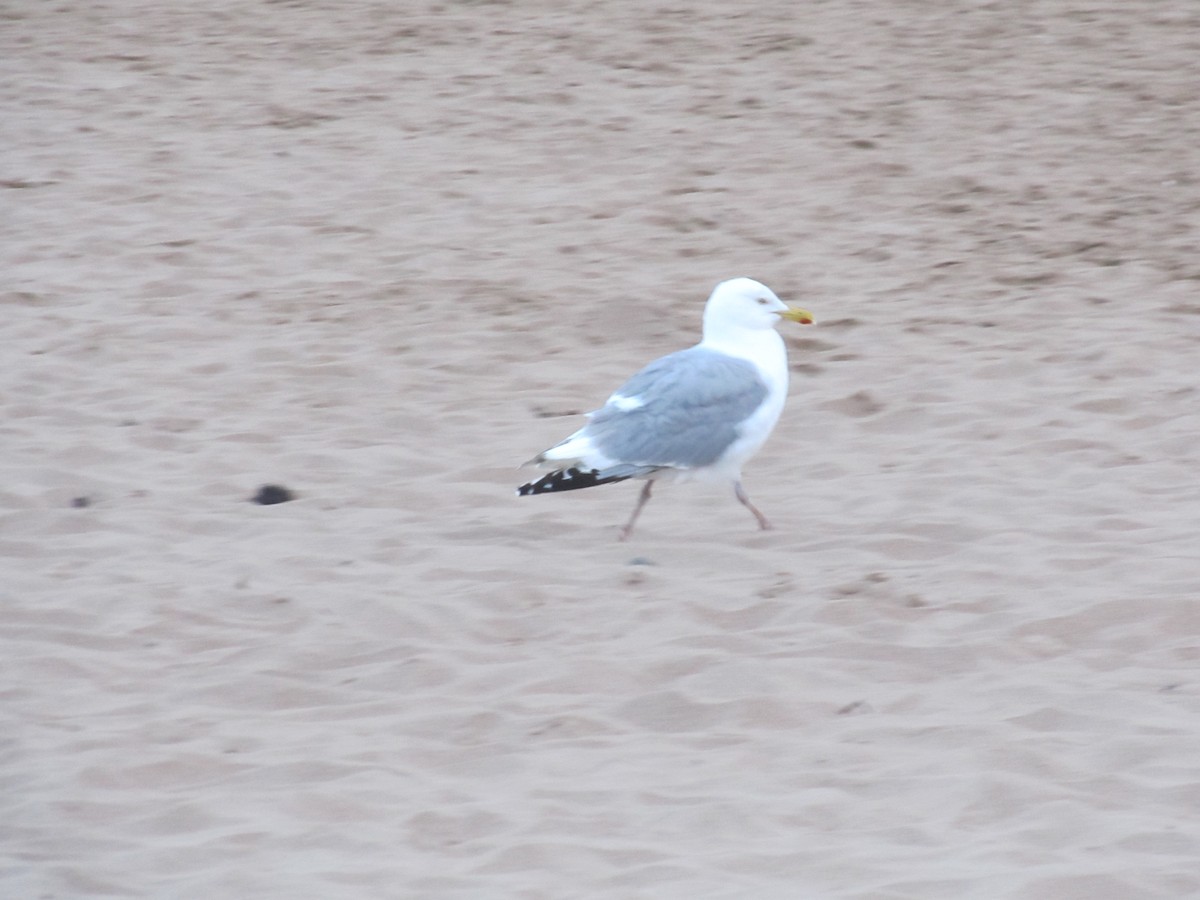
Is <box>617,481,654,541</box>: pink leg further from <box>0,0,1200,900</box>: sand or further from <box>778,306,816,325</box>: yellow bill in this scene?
<box>778,306,816,325</box>: yellow bill

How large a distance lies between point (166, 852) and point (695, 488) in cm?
294

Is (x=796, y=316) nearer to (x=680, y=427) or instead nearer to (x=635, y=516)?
Answer: (x=680, y=427)

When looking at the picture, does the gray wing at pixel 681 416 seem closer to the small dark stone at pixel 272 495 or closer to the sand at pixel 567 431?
the sand at pixel 567 431

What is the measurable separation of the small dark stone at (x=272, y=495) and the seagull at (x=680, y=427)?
0.83 metres

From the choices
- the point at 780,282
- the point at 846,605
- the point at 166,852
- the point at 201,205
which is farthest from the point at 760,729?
the point at 201,205

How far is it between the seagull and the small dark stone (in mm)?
834

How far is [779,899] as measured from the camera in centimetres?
304

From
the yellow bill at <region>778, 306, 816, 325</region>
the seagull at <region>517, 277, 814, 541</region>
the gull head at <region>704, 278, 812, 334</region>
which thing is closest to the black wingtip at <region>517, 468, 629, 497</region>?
the seagull at <region>517, 277, 814, 541</region>

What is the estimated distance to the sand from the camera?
3385mm

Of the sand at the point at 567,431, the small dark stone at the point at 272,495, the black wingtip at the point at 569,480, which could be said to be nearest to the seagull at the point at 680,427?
the black wingtip at the point at 569,480

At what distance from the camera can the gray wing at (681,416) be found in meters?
5.07

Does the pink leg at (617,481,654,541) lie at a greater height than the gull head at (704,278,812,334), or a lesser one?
lesser

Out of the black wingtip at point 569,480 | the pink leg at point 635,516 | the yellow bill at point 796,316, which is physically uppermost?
the yellow bill at point 796,316

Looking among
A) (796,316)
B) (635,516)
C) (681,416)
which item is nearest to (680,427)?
(681,416)
